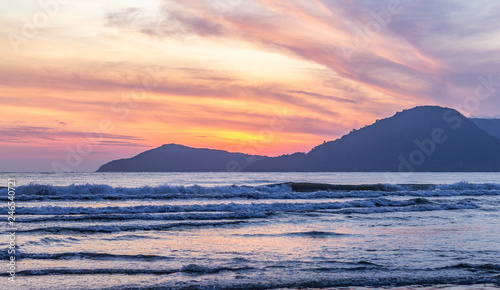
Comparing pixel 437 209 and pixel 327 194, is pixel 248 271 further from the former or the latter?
pixel 327 194

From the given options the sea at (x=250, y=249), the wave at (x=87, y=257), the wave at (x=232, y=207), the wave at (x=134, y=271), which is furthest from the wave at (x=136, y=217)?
the wave at (x=134, y=271)

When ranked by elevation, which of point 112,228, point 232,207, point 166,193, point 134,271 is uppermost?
point 166,193

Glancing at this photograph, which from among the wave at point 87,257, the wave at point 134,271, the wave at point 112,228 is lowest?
the wave at point 134,271

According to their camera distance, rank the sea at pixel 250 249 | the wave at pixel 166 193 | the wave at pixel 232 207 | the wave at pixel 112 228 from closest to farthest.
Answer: the sea at pixel 250 249 < the wave at pixel 112 228 < the wave at pixel 232 207 < the wave at pixel 166 193

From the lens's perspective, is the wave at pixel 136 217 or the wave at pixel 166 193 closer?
the wave at pixel 136 217

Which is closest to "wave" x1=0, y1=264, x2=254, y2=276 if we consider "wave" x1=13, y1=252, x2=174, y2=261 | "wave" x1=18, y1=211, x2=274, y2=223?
"wave" x1=13, y1=252, x2=174, y2=261

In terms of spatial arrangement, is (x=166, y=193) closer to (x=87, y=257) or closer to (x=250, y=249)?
(x=250, y=249)

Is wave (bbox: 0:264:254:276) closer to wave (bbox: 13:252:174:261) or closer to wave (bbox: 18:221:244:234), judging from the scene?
wave (bbox: 13:252:174:261)

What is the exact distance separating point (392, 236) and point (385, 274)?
6768mm

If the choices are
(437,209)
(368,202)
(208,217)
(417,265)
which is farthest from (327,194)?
(417,265)

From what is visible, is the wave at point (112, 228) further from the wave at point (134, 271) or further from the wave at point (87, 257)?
the wave at point (134, 271)

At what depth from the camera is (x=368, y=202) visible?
35.0m

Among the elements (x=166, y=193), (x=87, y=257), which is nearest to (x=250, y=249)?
(x=87, y=257)

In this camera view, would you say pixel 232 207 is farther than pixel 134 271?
Yes
